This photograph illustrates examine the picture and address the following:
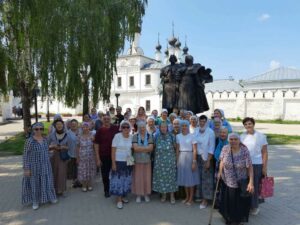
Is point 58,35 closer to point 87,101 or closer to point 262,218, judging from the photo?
point 87,101

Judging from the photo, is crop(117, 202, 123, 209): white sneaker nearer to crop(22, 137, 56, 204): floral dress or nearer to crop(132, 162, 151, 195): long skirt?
crop(132, 162, 151, 195): long skirt

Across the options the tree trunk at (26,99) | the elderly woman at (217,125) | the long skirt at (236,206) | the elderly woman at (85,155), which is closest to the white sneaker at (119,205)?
the elderly woman at (85,155)

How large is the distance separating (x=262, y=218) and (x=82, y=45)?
34.4ft

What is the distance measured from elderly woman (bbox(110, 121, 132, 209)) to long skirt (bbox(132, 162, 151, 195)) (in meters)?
0.16

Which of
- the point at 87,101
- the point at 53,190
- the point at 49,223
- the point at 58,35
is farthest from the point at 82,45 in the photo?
the point at 49,223

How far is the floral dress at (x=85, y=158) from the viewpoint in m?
6.49

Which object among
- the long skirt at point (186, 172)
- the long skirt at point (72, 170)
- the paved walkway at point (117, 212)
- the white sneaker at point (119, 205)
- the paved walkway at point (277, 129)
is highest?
the long skirt at point (186, 172)

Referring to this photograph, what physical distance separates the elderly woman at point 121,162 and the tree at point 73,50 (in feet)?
22.3

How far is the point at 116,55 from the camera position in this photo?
583 inches

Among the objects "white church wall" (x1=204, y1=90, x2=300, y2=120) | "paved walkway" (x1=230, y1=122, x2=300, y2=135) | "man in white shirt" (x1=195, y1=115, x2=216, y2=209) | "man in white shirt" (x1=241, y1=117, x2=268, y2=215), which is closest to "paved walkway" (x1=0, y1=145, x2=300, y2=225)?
"man in white shirt" (x1=195, y1=115, x2=216, y2=209)

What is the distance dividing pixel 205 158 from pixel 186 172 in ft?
1.57

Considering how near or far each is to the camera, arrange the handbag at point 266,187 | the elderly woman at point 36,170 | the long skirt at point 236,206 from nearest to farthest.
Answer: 1. the long skirt at point 236,206
2. the handbag at point 266,187
3. the elderly woman at point 36,170

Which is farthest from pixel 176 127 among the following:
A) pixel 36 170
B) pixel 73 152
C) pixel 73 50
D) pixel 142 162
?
pixel 73 50

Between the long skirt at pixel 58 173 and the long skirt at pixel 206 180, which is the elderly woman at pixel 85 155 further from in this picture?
the long skirt at pixel 206 180
